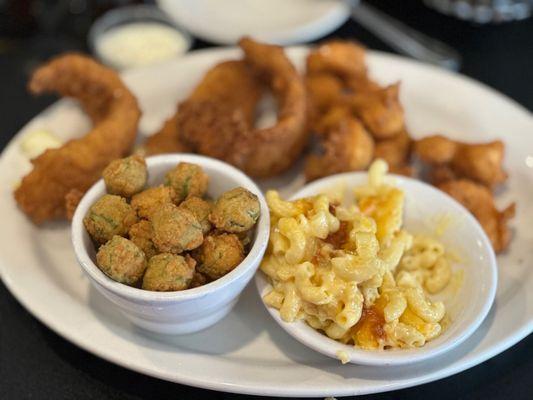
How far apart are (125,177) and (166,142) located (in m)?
0.46

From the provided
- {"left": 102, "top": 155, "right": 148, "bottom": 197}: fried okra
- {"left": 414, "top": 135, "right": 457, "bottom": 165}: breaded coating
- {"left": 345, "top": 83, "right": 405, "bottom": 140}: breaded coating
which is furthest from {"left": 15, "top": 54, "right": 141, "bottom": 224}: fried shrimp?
{"left": 414, "top": 135, "right": 457, "bottom": 165}: breaded coating

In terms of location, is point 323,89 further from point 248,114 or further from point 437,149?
point 437,149

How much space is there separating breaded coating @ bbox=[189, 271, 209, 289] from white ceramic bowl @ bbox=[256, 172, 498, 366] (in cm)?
15

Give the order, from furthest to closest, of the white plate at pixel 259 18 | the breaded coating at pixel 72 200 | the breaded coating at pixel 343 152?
the white plate at pixel 259 18, the breaded coating at pixel 343 152, the breaded coating at pixel 72 200

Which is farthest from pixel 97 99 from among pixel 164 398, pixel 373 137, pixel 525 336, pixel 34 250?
pixel 525 336

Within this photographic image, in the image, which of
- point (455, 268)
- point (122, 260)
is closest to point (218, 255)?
point (122, 260)

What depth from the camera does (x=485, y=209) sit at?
1.71 meters

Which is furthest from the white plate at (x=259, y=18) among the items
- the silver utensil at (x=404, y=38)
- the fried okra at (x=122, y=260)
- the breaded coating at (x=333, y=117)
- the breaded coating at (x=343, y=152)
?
the fried okra at (x=122, y=260)

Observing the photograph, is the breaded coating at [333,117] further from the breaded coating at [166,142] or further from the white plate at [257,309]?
the breaded coating at [166,142]

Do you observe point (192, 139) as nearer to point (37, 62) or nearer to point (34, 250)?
point (34, 250)

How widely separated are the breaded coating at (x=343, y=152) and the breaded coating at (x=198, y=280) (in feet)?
1.94

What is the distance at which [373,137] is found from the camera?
1.88 metres

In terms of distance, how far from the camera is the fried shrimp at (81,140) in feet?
5.56

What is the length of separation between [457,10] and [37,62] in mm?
1689
